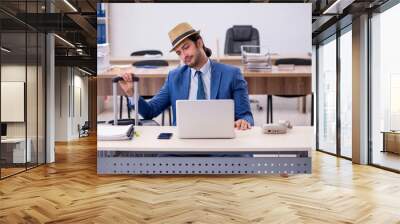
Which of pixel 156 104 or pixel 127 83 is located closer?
pixel 127 83

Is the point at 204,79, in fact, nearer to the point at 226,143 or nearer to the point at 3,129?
the point at 226,143

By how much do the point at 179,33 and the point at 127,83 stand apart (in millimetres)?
588

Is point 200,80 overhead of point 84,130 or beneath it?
overhead

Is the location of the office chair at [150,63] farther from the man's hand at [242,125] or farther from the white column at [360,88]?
the white column at [360,88]

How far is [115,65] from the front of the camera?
322 centimetres

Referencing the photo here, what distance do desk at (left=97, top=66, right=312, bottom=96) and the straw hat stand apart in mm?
223

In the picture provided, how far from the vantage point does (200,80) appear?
10.8 feet

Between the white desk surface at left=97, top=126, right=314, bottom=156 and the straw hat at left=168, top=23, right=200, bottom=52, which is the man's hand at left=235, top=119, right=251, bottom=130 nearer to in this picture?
the white desk surface at left=97, top=126, right=314, bottom=156

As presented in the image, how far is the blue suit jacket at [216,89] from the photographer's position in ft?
10.8

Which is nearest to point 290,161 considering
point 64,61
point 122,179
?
point 122,179

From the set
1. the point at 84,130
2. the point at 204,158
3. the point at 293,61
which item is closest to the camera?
the point at 204,158

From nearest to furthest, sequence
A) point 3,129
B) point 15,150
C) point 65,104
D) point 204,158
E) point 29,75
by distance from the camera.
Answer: point 204,158, point 3,129, point 15,150, point 29,75, point 65,104

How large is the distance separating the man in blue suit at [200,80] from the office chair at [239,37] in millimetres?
157

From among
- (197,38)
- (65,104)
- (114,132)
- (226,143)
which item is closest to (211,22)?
(197,38)
